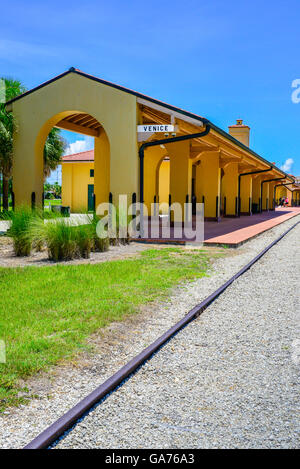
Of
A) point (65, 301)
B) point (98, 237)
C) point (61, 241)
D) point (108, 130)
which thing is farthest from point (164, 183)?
point (65, 301)

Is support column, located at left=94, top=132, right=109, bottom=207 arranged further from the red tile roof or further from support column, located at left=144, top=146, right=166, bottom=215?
the red tile roof

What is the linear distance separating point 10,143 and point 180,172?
25.0 feet

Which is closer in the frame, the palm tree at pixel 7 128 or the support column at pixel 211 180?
the palm tree at pixel 7 128

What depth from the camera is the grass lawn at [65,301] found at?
3598mm

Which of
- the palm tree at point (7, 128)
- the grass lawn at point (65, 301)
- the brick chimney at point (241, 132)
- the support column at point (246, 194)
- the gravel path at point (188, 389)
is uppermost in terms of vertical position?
the brick chimney at point (241, 132)

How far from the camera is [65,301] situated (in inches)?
211

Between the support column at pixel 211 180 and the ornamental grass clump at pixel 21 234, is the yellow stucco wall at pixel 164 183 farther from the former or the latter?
the ornamental grass clump at pixel 21 234

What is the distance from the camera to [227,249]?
11.1 m

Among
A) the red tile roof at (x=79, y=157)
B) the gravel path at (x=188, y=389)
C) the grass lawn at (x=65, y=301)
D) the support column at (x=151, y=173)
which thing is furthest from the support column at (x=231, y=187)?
the gravel path at (x=188, y=389)

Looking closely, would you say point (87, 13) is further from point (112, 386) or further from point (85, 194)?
point (85, 194)

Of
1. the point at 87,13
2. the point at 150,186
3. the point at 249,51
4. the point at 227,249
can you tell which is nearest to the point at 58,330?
the point at 227,249

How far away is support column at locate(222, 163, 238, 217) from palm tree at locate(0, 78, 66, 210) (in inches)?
368

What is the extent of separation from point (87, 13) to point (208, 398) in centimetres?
974

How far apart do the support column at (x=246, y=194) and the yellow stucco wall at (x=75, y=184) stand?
9890 millimetres
